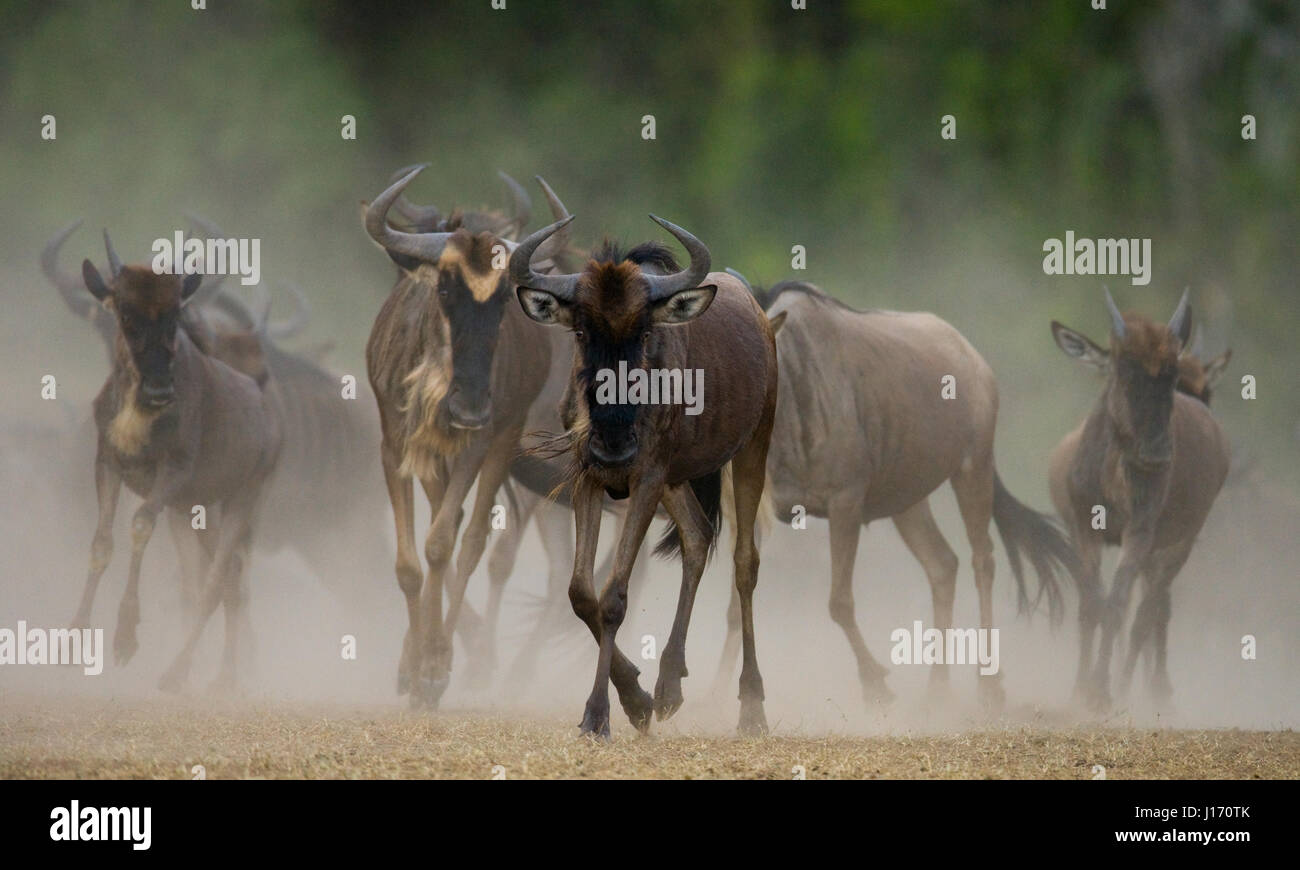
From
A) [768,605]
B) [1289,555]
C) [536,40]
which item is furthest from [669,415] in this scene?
[536,40]

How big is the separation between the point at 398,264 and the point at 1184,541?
607 centimetres

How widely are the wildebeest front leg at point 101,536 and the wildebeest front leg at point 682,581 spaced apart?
11.9 feet

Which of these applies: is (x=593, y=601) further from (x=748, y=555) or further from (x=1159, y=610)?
(x=1159, y=610)

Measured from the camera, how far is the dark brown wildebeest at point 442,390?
350 inches

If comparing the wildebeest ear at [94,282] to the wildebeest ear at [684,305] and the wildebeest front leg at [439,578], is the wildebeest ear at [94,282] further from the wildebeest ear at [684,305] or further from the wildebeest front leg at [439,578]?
the wildebeest ear at [684,305]

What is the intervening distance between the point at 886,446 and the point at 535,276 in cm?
437

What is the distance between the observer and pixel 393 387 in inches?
369

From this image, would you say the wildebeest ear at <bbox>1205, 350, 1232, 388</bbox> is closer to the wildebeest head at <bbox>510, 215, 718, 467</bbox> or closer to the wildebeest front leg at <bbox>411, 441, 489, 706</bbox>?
the wildebeest front leg at <bbox>411, 441, 489, 706</bbox>

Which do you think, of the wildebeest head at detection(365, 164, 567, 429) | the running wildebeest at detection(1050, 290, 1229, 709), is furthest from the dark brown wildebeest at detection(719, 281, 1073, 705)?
the wildebeest head at detection(365, 164, 567, 429)

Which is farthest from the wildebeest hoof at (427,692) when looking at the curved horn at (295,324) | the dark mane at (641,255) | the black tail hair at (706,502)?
the curved horn at (295,324)

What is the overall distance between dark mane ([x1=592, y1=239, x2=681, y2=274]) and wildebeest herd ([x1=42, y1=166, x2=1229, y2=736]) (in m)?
0.02

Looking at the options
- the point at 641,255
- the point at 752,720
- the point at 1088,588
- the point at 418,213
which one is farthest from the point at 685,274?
the point at 1088,588

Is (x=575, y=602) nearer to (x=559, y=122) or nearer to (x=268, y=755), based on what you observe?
(x=268, y=755)

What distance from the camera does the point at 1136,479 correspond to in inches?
446
